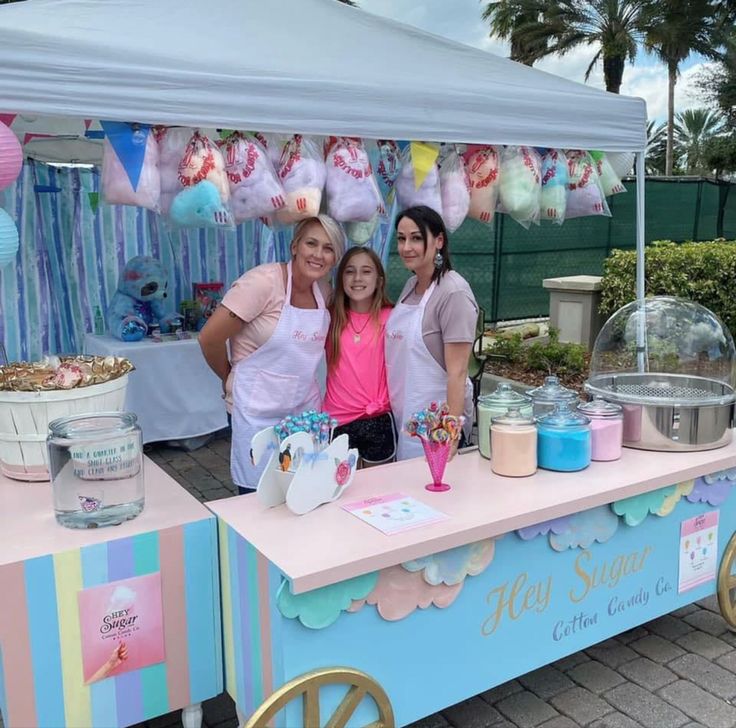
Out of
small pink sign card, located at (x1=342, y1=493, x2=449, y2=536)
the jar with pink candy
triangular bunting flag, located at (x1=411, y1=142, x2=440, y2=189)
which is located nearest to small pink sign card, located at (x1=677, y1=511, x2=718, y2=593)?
the jar with pink candy

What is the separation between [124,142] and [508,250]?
6.71 metres

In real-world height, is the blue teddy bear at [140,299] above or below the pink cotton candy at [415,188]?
below

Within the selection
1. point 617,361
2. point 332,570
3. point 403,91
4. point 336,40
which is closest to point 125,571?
point 332,570

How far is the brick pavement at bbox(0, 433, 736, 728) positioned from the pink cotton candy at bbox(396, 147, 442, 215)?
5.00 feet

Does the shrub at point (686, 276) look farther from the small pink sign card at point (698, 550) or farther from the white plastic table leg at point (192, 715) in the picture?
the white plastic table leg at point (192, 715)

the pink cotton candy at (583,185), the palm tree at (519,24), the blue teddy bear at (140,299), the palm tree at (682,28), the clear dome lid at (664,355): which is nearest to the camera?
the clear dome lid at (664,355)

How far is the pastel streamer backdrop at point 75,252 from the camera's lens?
4.57 m

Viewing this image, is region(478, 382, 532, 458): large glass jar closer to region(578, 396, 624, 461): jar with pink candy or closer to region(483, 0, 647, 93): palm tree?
region(578, 396, 624, 461): jar with pink candy

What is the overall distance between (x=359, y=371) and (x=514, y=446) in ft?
1.96

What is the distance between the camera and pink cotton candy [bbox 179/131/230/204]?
2.04 meters

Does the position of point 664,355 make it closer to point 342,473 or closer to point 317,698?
point 342,473

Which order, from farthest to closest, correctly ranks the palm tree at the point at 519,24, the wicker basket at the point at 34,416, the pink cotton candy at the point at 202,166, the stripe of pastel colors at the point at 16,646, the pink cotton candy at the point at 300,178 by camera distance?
the palm tree at the point at 519,24
the pink cotton candy at the point at 300,178
the pink cotton candy at the point at 202,166
the wicker basket at the point at 34,416
the stripe of pastel colors at the point at 16,646

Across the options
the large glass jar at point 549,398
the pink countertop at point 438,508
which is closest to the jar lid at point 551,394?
the large glass jar at point 549,398

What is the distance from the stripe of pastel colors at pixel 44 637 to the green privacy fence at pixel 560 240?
5.20 meters
